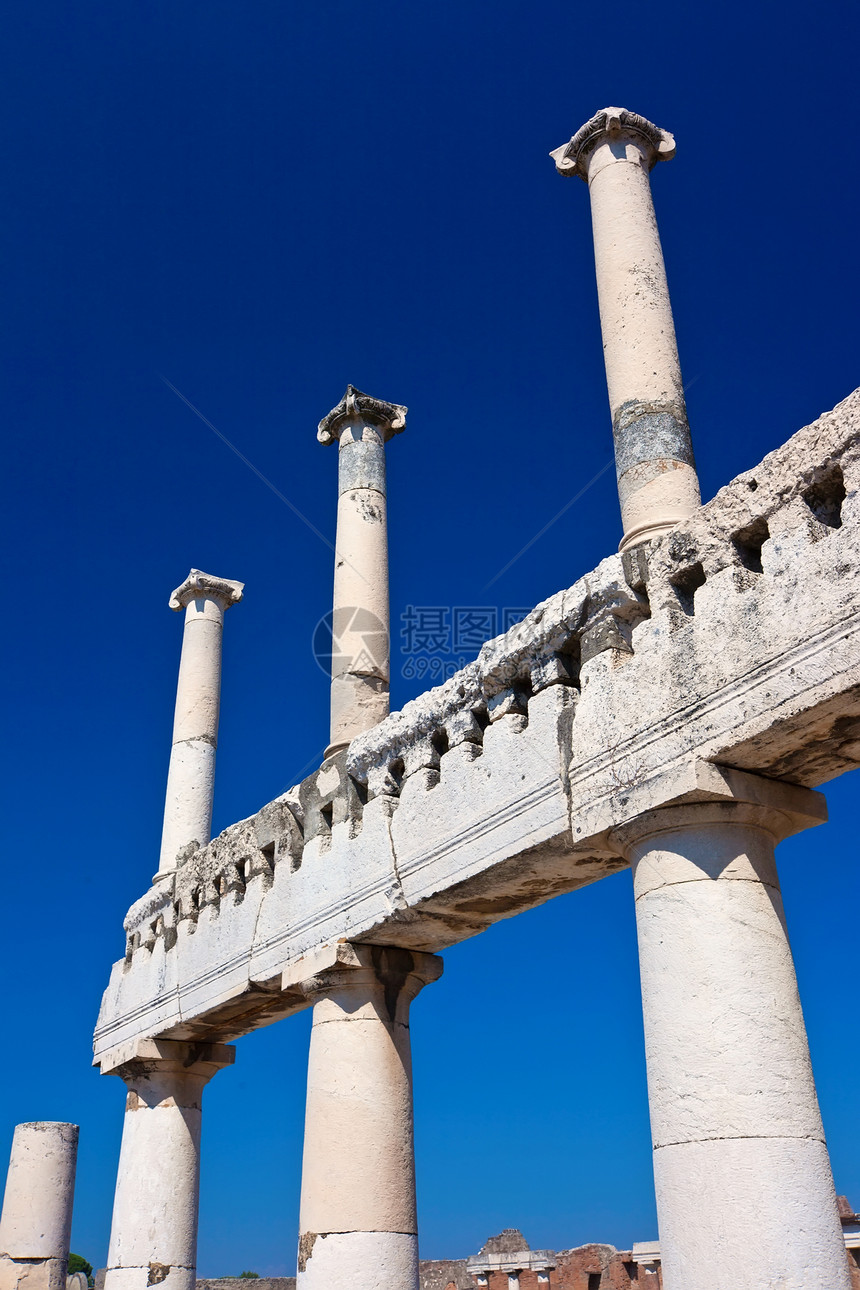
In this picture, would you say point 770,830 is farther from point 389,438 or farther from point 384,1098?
point 389,438

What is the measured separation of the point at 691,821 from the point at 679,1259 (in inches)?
84.0

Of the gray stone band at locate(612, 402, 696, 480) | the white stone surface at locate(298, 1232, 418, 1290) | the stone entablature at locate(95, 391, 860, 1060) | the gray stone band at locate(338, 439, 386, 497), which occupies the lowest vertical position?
the white stone surface at locate(298, 1232, 418, 1290)

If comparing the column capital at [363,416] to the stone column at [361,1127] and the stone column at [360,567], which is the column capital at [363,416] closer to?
the stone column at [360,567]

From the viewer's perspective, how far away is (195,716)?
46.3 feet

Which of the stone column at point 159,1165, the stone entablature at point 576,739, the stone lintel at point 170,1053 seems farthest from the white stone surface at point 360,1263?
the stone lintel at point 170,1053

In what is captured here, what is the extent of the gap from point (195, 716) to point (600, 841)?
27.4 feet

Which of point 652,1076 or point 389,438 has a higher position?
point 389,438

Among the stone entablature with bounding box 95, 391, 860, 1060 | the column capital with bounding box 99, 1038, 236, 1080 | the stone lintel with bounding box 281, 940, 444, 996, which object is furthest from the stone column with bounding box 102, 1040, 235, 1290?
the stone lintel with bounding box 281, 940, 444, 996

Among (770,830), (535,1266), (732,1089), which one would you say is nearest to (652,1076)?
(732,1089)

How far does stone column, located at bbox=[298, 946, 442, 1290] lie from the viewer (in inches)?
315

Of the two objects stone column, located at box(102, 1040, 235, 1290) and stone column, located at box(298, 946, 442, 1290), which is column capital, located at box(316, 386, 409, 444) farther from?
stone column, located at box(102, 1040, 235, 1290)

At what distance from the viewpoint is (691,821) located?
20.2 ft

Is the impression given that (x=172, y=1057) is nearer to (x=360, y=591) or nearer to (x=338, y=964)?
(x=338, y=964)

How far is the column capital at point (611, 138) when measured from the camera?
9320 mm
